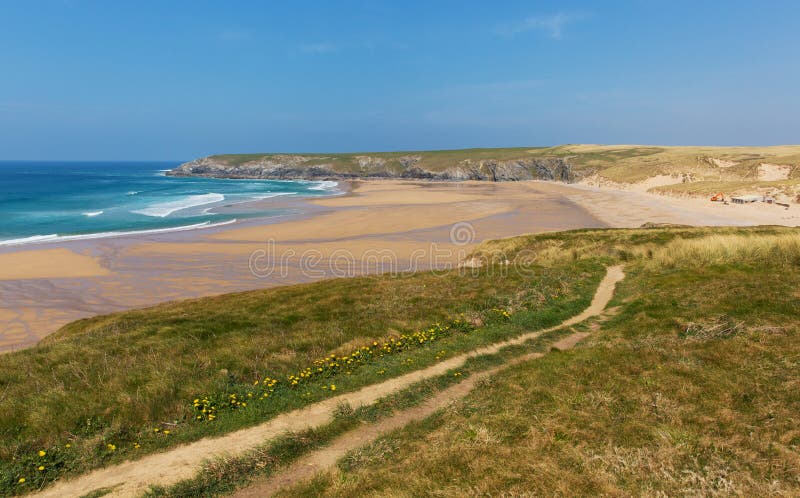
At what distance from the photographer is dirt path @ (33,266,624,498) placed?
677 centimetres

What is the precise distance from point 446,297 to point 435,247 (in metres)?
20.7

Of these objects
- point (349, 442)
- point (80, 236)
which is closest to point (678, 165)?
point (349, 442)

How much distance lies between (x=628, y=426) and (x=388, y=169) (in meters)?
174

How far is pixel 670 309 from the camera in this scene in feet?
42.0

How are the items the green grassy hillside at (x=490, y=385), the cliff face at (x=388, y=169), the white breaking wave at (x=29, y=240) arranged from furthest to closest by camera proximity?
the cliff face at (x=388, y=169) < the white breaking wave at (x=29, y=240) < the green grassy hillside at (x=490, y=385)

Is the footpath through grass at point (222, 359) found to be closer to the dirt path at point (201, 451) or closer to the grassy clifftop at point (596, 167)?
the dirt path at point (201, 451)

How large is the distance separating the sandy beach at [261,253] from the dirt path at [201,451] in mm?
15749

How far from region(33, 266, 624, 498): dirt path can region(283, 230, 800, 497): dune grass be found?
174 centimetres

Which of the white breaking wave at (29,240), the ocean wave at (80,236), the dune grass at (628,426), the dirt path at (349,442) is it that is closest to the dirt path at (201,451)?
the dirt path at (349,442)

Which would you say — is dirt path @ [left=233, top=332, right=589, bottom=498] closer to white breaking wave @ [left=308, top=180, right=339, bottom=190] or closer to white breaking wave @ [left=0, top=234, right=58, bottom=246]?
white breaking wave @ [left=0, top=234, right=58, bottom=246]

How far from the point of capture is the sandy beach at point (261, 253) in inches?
959

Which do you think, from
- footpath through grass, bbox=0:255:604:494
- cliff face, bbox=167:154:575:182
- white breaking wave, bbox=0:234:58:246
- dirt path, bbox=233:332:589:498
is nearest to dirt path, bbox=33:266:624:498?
footpath through grass, bbox=0:255:604:494

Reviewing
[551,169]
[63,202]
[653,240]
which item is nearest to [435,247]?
[653,240]

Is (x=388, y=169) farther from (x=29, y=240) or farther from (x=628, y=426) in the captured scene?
(x=628, y=426)
